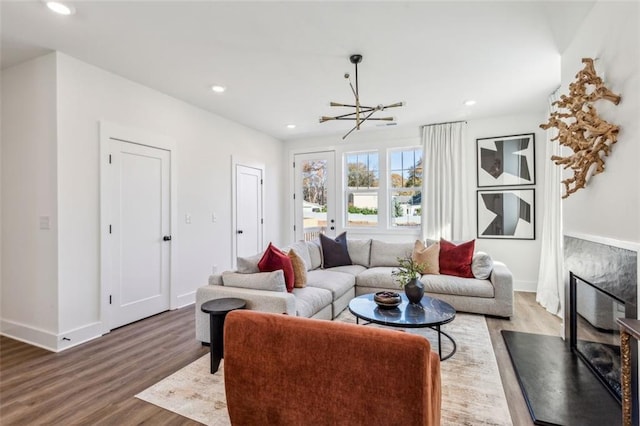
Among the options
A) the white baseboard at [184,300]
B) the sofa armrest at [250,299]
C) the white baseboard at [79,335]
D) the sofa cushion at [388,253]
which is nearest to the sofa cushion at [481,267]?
the sofa cushion at [388,253]

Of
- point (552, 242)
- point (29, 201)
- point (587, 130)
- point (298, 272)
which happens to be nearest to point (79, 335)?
point (29, 201)

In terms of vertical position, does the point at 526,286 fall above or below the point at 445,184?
below

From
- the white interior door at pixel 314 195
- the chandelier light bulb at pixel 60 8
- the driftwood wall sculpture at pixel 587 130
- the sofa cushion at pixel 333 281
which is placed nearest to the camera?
the driftwood wall sculpture at pixel 587 130

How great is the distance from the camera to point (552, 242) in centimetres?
383

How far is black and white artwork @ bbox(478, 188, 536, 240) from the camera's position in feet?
15.3

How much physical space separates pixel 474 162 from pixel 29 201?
18.3ft

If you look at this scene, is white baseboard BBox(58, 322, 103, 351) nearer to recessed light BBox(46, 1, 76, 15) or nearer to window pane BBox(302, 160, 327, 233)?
recessed light BBox(46, 1, 76, 15)

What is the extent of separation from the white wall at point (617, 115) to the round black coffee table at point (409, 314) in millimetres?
1230

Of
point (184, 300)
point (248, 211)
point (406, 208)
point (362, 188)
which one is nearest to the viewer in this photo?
point (184, 300)

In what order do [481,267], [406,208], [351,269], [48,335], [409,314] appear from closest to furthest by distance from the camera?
[409,314] < [48,335] < [481,267] < [351,269] < [406,208]

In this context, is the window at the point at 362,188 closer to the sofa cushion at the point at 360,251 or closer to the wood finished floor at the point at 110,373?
the sofa cushion at the point at 360,251

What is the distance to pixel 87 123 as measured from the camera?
9.94ft

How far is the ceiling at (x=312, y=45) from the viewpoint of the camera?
2242 mm

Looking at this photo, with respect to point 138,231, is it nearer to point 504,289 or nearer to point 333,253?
point 333,253
